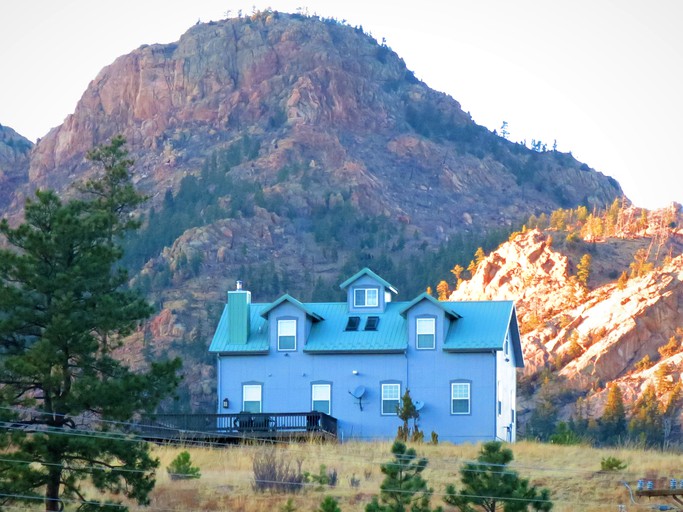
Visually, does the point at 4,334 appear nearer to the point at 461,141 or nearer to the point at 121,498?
the point at 121,498

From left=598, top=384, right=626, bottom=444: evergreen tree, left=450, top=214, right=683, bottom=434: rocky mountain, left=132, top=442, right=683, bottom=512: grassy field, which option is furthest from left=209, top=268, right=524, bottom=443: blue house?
left=450, top=214, right=683, bottom=434: rocky mountain

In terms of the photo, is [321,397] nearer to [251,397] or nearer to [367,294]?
[251,397]

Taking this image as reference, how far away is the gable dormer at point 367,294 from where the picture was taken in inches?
2504

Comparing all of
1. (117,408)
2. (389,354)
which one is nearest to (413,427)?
(389,354)

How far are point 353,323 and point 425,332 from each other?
365 centimetres

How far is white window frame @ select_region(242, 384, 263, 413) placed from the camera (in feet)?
203

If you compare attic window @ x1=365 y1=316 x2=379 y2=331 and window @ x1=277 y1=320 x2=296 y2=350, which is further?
attic window @ x1=365 y1=316 x2=379 y2=331

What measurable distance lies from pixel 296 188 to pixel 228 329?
9933cm

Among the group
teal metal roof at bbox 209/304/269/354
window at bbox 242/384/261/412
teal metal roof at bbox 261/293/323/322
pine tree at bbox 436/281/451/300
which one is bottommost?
window at bbox 242/384/261/412

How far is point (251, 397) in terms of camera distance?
2437 inches

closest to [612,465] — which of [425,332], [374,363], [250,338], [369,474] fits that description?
[369,474]

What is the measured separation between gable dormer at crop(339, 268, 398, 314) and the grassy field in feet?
30.6

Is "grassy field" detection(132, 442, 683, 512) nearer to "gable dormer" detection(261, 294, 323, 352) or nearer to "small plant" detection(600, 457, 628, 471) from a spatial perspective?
"small plant" detection(600, 457, 628, 471)

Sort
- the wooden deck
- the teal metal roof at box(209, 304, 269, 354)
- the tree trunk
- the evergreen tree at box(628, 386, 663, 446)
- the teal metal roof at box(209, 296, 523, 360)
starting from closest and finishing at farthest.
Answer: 1. the tree trunk
2. the wooden deck
3. the teal metal roof at box(209, 296, 523, 360)
4. the teal metal roof at box(209, 304, 269, 354)
5. the evergreen tree at box(628, 386, 663, 446)
